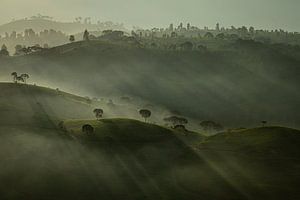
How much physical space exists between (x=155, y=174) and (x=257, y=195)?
104ft

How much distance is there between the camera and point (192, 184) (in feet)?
459

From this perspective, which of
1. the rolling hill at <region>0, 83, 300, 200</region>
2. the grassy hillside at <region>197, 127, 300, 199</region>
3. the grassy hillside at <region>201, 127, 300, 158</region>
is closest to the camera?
the rolling hill at <region>0, 83, 300, 200</region>

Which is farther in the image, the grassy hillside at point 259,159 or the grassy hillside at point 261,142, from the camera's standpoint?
the grassy hillside at point 261,142

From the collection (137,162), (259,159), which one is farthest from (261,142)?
(137,162)

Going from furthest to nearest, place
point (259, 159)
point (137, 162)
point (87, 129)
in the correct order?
point (87, 129)
point (259, 159)
point (137, 162)

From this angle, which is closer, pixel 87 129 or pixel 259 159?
pixel 259 159

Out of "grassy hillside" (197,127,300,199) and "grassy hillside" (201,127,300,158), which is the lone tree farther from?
"grassy hillside" (201,127,300,158)

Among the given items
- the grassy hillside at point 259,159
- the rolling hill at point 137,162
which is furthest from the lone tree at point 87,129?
the grassy hillside at point 259,159

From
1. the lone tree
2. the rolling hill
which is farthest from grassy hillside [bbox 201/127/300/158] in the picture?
the lone tree

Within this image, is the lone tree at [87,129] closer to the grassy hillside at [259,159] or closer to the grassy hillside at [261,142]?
the grassy hillside at [259,159]

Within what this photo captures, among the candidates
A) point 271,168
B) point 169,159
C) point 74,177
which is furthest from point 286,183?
point 74,177

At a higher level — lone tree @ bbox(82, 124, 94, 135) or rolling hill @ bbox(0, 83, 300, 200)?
lone tree @ bbox(82, 124, 94, 135)

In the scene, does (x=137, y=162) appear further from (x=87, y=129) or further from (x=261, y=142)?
(x=261, y=142)

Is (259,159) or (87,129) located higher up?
(87,129)
